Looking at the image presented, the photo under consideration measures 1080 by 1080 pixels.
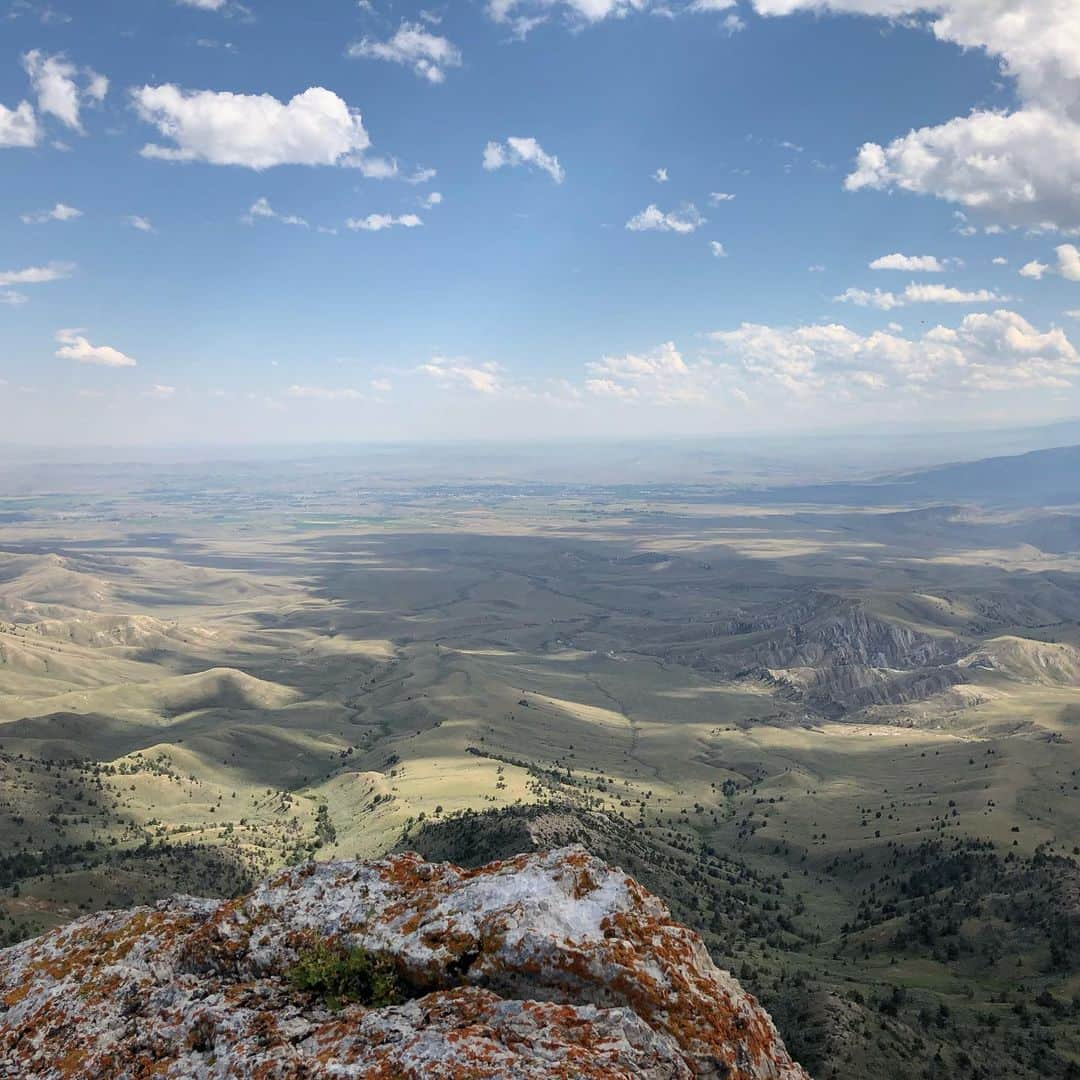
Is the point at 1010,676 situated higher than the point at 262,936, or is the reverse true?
the point at 262,936

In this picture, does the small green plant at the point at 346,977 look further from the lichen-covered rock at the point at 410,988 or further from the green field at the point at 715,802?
the green field at the point at 715,802

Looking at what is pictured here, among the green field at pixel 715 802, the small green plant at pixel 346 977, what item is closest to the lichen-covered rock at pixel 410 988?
the small green plant at pixel 346 977

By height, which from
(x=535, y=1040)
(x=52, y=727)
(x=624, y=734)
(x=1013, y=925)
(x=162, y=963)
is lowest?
(x=624, y=734)

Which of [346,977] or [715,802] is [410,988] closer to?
[346,977]

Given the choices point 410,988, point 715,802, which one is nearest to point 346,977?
point 410,988

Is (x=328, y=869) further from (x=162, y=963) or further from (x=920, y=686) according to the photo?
(x=920, y=686)

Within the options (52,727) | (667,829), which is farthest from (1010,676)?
(52,727)
